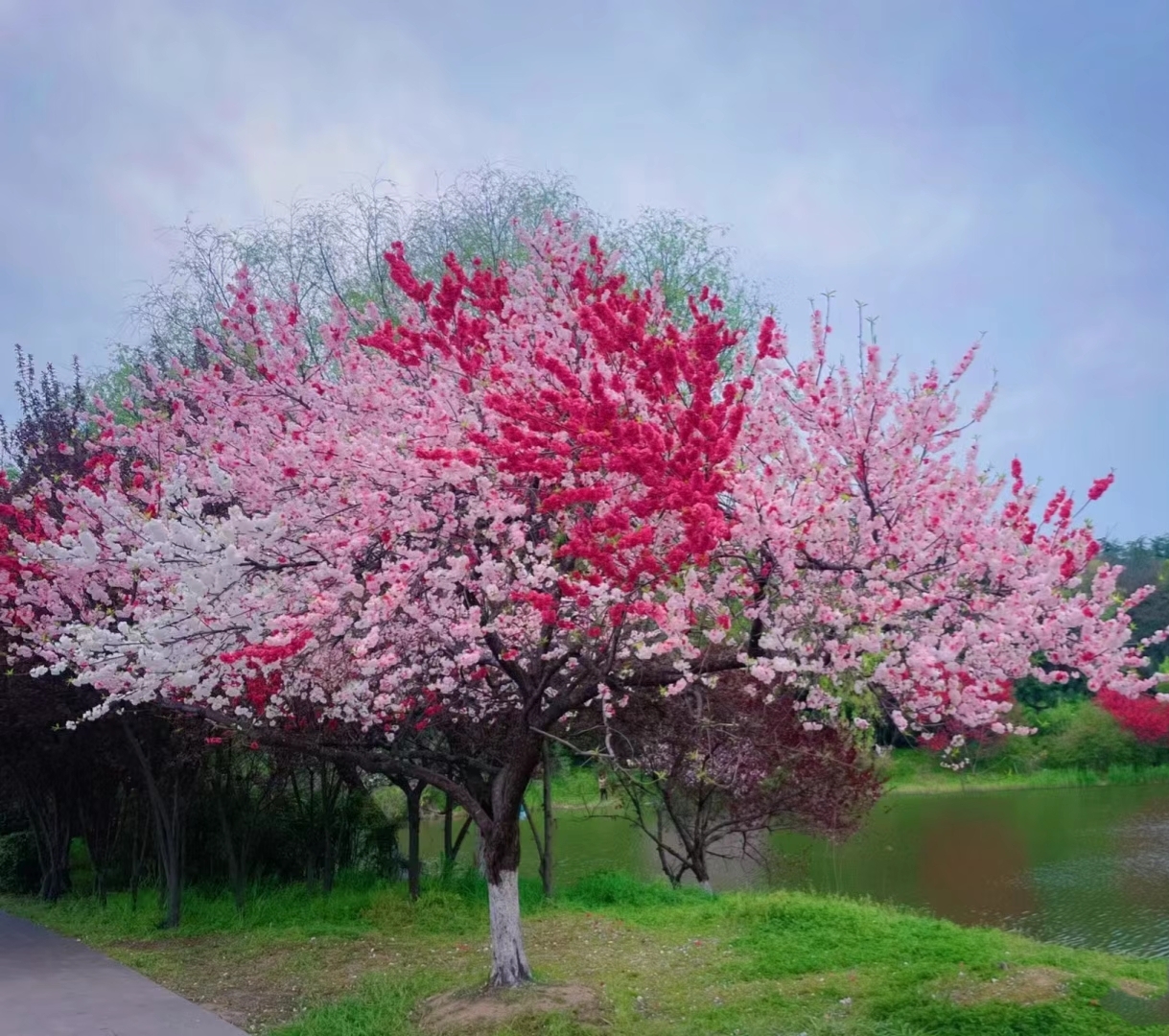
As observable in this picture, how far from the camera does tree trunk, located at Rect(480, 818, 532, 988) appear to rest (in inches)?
293

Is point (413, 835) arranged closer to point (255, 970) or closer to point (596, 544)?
point (255, 970)

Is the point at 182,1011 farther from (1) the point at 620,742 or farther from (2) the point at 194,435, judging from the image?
(1) the point at 620,742

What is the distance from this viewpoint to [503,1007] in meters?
6.93

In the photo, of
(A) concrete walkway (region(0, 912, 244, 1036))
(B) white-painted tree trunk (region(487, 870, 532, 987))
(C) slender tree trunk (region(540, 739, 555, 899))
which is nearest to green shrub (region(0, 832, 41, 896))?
(A) concrete walkway (region(0, 912, 244, 1036))

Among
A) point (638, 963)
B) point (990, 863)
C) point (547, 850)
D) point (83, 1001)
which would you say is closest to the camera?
point (83, 1001)

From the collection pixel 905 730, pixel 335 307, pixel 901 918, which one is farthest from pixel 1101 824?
pixel 335 307

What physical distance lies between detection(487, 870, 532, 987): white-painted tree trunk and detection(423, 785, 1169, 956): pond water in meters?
7.71

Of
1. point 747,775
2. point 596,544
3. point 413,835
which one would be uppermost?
point 596,544

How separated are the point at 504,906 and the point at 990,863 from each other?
14.4 meters

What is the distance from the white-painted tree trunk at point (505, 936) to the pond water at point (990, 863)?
7.71 metres

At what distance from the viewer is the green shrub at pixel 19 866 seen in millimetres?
15320

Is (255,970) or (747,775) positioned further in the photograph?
(747,775)

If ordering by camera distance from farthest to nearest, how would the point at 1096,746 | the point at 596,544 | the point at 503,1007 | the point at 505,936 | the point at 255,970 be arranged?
the point at 1096,746
the point at 255,970
the point at 505,936
the point at 503,1007
the point at 596,544

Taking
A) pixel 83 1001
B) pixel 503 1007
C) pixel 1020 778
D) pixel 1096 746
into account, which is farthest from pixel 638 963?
pixel 1096 746
